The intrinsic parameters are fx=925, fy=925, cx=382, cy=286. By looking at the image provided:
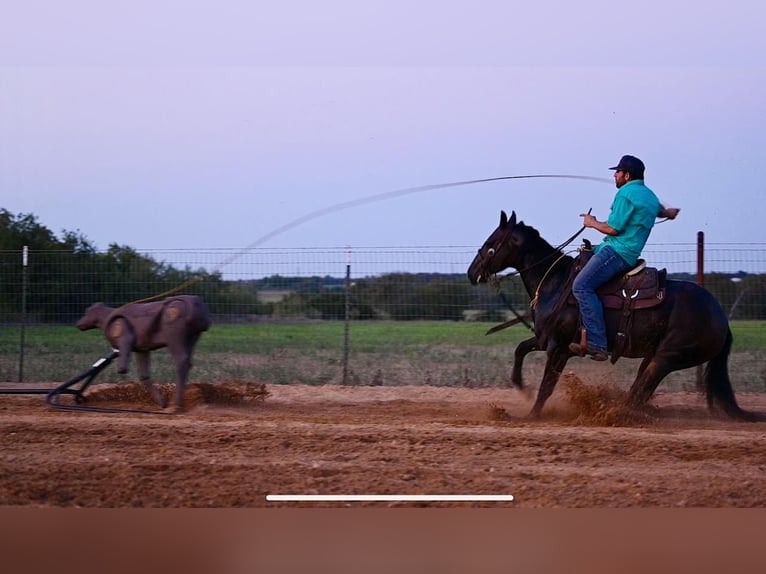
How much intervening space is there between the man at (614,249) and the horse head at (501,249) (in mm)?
976

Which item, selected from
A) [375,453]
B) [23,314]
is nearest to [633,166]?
[375,453]

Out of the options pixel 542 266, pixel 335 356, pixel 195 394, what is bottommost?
pixel 195 394

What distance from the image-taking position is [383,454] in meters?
7.43

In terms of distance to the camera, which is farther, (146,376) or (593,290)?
(146,376)

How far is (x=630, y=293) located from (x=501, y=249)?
5.04 ft

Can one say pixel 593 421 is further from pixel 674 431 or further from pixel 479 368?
pixel 479 368

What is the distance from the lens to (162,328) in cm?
1006

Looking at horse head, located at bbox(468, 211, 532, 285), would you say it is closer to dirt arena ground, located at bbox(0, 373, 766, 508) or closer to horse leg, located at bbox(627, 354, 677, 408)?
dirt arena ground, located at bbox(0, 373, 766, 508)

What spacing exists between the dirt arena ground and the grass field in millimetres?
1963

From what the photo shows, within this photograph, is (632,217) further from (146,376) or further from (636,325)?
(146,376)

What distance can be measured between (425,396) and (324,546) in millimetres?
6506

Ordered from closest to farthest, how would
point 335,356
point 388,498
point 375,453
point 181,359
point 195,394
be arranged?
point 388,498, point 375,453, point 181,359, point 195,394, point 335,356

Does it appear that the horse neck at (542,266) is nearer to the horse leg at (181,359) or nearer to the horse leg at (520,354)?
the horse leg at (520,354)

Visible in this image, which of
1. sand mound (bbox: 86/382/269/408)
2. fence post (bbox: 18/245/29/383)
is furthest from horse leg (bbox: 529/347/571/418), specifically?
fence post (bbox: 18/245/29/383)
